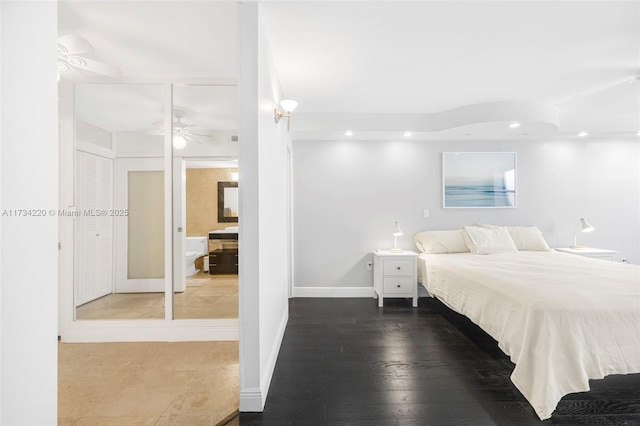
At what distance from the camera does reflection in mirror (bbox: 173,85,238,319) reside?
9.64 feet

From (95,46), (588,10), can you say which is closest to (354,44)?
(588,10)

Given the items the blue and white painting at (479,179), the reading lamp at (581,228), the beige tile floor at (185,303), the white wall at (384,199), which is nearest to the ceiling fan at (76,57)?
the beige tile floor at (185,303)

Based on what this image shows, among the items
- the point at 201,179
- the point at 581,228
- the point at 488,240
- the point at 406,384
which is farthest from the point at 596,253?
the point at 201,179

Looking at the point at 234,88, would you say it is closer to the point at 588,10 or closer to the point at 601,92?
the point at 588,10

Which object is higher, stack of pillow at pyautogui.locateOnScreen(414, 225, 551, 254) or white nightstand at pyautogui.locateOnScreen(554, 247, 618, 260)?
stack of pillow at pyautogui.locateOnScreen(414, 225, 551, 254)

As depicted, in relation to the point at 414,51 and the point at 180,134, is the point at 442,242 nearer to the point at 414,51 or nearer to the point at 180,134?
the point at 414,51

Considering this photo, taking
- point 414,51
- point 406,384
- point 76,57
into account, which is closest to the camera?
point 76,57

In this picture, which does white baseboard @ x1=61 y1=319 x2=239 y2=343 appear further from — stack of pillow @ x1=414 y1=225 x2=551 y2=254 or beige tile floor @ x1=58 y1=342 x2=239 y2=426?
stack of pillow @ x1=414 y1=225 x2=551 y2=254

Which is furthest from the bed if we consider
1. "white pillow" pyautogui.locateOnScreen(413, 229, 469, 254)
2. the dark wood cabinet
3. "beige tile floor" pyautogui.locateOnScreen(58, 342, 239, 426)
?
the dark wood cabinet

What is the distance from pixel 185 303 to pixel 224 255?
1.88ft

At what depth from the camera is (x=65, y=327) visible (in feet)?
9.50

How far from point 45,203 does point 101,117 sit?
2641mm

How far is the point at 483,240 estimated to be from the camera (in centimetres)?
402

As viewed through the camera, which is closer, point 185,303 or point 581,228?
point 185,303
